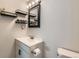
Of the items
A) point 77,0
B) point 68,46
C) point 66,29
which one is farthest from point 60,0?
point 68,46

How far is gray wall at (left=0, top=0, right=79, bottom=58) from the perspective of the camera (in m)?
1.40

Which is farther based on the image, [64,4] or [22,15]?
[22,15]

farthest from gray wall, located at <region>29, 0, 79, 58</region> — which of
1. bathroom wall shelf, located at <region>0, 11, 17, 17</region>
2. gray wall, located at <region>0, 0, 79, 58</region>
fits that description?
bathroom wall shelf, located at <region>0, 11, 17, 17</region>

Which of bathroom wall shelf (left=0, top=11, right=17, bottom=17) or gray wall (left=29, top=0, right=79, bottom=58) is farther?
bathroom wall shelf (left=0, top=11, right=17, bottom=17)

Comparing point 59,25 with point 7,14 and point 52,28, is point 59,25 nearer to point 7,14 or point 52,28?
point 52,28

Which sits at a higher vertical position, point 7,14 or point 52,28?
point 7,14

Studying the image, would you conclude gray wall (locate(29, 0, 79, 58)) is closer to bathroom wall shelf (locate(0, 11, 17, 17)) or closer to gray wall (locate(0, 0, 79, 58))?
gray wall (locate(0, 0, 79, 58))

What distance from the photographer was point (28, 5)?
2.88 m

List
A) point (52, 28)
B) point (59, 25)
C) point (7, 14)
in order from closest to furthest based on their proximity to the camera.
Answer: point (59, 25) < point (52, 28) < point (7, 14)

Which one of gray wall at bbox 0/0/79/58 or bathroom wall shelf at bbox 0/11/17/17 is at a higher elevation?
bathroom wall shelf at bbox 0/11/17/17

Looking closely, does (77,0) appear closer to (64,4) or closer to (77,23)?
(64,4)

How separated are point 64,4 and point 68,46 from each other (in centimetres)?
75

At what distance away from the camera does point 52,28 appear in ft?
5.96

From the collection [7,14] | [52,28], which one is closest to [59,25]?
[52,28]
